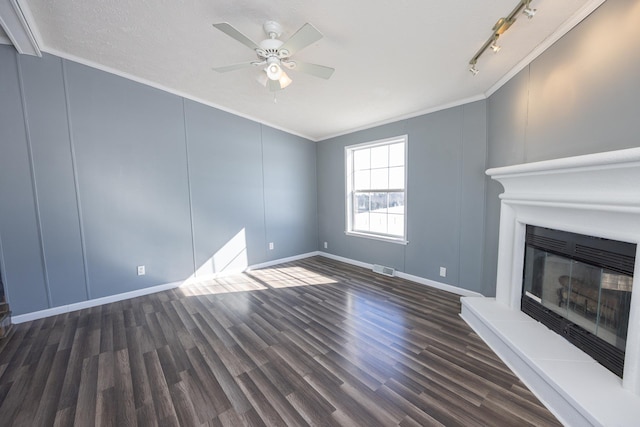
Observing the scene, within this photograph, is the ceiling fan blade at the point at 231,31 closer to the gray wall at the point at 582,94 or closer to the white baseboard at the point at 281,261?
the gray wall at the point at 582,94

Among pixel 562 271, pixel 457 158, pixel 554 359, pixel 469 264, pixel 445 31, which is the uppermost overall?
pixel 445 31

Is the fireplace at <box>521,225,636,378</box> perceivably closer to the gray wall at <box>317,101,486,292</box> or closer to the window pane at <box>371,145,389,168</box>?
the gray wall at <box>317,101,486,292</box>

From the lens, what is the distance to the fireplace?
1.47 metres

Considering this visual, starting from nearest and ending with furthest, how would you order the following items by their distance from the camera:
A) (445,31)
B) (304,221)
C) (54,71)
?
(445,31) → (54,71) → (304,221)

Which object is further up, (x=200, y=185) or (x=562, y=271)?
(x=200, y=185)

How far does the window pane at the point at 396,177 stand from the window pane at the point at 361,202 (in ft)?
1.87

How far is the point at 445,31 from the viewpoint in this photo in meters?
1.85

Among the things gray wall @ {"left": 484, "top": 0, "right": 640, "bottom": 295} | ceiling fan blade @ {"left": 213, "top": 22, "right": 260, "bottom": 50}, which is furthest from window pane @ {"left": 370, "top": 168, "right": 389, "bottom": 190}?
ceiling fan blade @ {"left": 213, "top": 22, "right": 260, "bottom": 50}

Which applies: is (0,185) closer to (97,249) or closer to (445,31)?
(97,249)

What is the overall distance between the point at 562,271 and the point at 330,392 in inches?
80.0

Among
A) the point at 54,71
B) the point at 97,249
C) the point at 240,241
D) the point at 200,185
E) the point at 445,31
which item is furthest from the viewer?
the point at 240,241

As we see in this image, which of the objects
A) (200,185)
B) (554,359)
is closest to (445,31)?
(554,359)

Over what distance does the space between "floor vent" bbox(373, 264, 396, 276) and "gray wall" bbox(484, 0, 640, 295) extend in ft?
6.97

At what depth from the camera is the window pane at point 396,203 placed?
3752mm
